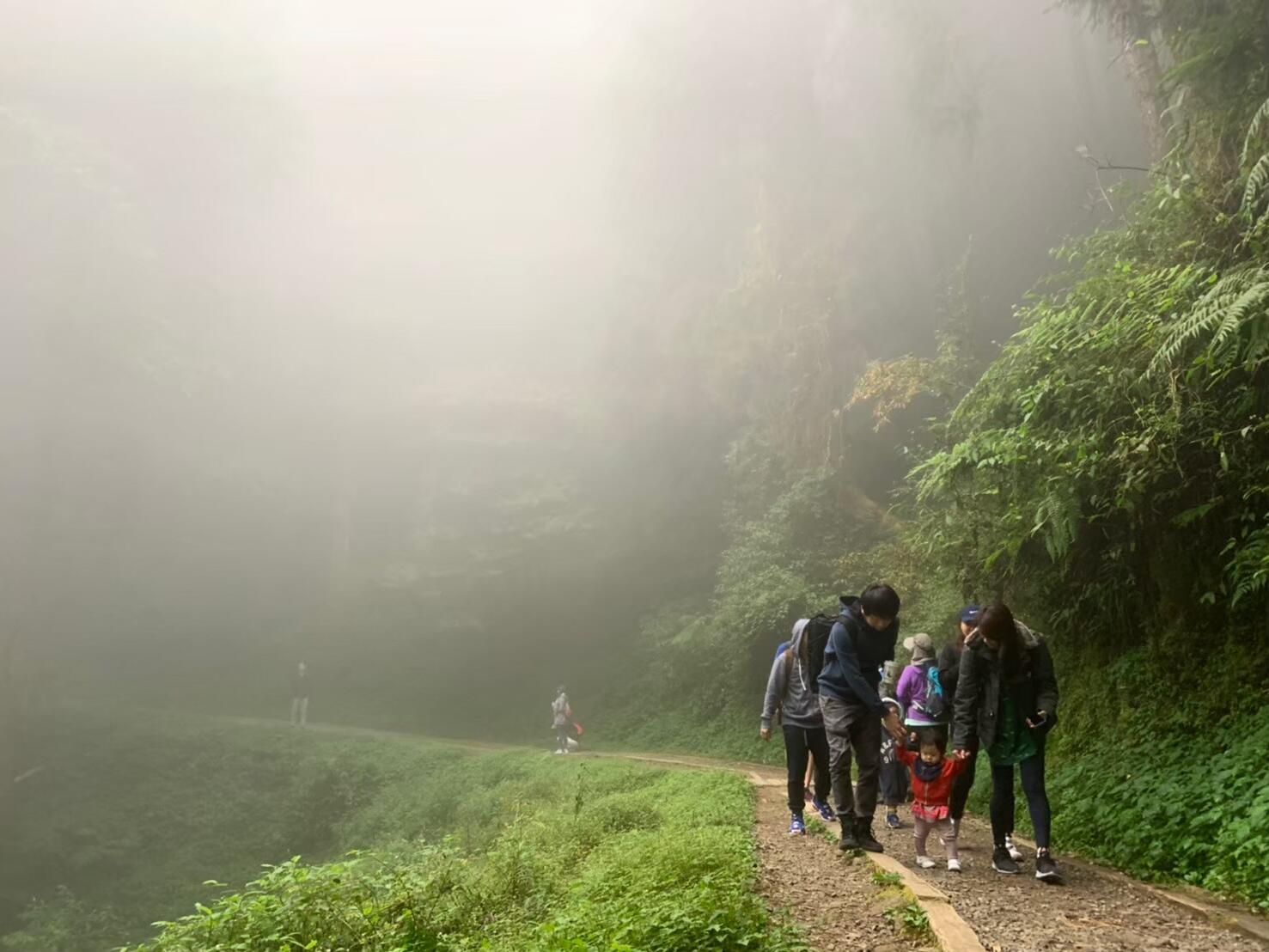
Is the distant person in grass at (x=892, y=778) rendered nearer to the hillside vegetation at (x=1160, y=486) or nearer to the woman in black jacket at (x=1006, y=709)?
the hillside vegetation at (x=1160, y=486)

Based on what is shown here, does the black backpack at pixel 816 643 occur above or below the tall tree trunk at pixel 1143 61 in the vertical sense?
below

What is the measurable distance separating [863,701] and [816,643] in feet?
2.52

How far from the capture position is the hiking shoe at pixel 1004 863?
4.89 meters

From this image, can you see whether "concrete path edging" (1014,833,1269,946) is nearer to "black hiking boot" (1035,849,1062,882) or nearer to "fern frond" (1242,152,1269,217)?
"black hiking boot" (1035,849,1062,882)

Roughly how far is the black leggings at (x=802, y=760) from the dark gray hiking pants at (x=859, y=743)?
3.13ft

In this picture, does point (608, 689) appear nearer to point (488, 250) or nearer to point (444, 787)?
point (444, 787)

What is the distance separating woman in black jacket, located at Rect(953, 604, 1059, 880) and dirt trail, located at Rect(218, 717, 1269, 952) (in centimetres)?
42

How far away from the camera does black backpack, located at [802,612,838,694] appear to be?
223 inches

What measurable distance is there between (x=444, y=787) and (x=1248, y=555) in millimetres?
14755

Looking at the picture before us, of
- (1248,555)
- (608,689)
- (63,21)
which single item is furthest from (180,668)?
(1248,555)

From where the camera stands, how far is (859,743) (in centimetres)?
503

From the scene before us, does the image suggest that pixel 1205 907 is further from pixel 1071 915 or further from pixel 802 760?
pixel 802 760

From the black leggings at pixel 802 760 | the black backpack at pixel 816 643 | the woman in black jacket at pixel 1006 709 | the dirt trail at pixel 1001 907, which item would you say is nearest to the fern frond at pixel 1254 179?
the woman in black jacket at pixel 1006 709

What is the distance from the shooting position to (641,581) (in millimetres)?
31922
